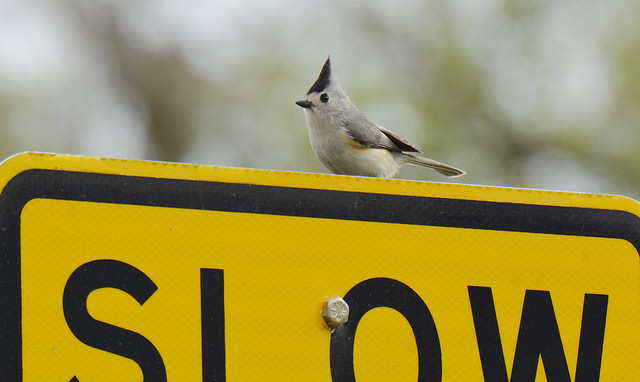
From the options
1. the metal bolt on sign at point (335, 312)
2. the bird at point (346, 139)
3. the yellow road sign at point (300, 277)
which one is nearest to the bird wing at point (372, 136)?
the bird at point (346, 139)

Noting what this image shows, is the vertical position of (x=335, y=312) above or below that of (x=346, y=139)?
below

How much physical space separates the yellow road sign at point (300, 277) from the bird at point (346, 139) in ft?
8.15

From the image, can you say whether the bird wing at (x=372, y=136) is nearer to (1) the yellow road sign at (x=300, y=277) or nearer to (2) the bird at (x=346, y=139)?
(2) the bird at (x=346, y=139)

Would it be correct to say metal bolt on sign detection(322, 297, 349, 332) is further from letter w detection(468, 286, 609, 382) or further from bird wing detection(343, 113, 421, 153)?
bird wing detection(343, 113, 421, 153)

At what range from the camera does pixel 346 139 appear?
469cm

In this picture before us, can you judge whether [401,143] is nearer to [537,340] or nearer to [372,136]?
[372,136]

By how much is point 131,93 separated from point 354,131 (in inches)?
309

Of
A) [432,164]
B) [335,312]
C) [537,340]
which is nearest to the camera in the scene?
[335,312]

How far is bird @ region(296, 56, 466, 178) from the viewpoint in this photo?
4.68 meters

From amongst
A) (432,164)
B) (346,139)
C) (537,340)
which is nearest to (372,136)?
(346,139)

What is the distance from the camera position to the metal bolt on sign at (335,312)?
199 centimetres

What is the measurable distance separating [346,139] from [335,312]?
277 centimetres

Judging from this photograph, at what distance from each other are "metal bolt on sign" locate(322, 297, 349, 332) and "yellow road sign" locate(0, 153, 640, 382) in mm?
22

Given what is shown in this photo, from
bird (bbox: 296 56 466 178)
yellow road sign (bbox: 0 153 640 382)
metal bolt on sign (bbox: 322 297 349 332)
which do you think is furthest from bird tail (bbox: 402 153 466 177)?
metal bolt on sign (bbox: 322 297 349 332)
